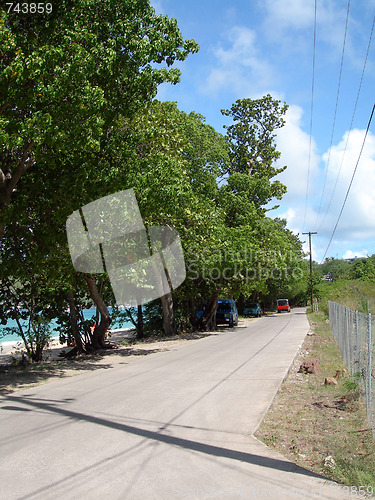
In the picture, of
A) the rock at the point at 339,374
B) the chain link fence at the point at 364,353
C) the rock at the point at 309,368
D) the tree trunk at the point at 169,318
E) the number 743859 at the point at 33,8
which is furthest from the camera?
the tree trunk at the point at 169,318

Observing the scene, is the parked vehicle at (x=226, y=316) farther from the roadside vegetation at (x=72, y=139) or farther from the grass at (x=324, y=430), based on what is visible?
the grass at (x=324, y=430)

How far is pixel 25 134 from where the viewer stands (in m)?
9.21

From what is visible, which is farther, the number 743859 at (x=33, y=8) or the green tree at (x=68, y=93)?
the number 743859 at (x=33, y=8)

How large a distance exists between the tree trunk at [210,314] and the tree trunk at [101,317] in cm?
1251

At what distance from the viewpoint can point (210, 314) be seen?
32438 millimetres

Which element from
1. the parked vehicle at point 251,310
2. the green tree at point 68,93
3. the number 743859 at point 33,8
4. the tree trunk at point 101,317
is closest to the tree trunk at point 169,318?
the tree trunk at point 101,317

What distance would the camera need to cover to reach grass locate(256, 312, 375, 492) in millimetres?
5101

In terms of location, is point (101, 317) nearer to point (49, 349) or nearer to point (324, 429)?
point (49, 349)

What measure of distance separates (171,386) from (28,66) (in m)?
6.97

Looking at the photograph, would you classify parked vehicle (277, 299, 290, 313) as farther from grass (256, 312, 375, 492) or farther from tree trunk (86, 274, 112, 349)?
grass (256, 312, 375, 492)

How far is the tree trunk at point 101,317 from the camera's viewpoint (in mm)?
18422

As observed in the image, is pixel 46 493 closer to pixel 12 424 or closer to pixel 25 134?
pixel 12 424

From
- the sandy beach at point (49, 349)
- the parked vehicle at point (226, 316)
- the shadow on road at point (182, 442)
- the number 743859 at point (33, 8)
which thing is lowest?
the sandy beach at point (49, 349)

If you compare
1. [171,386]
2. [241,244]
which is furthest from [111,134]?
[241,244]
